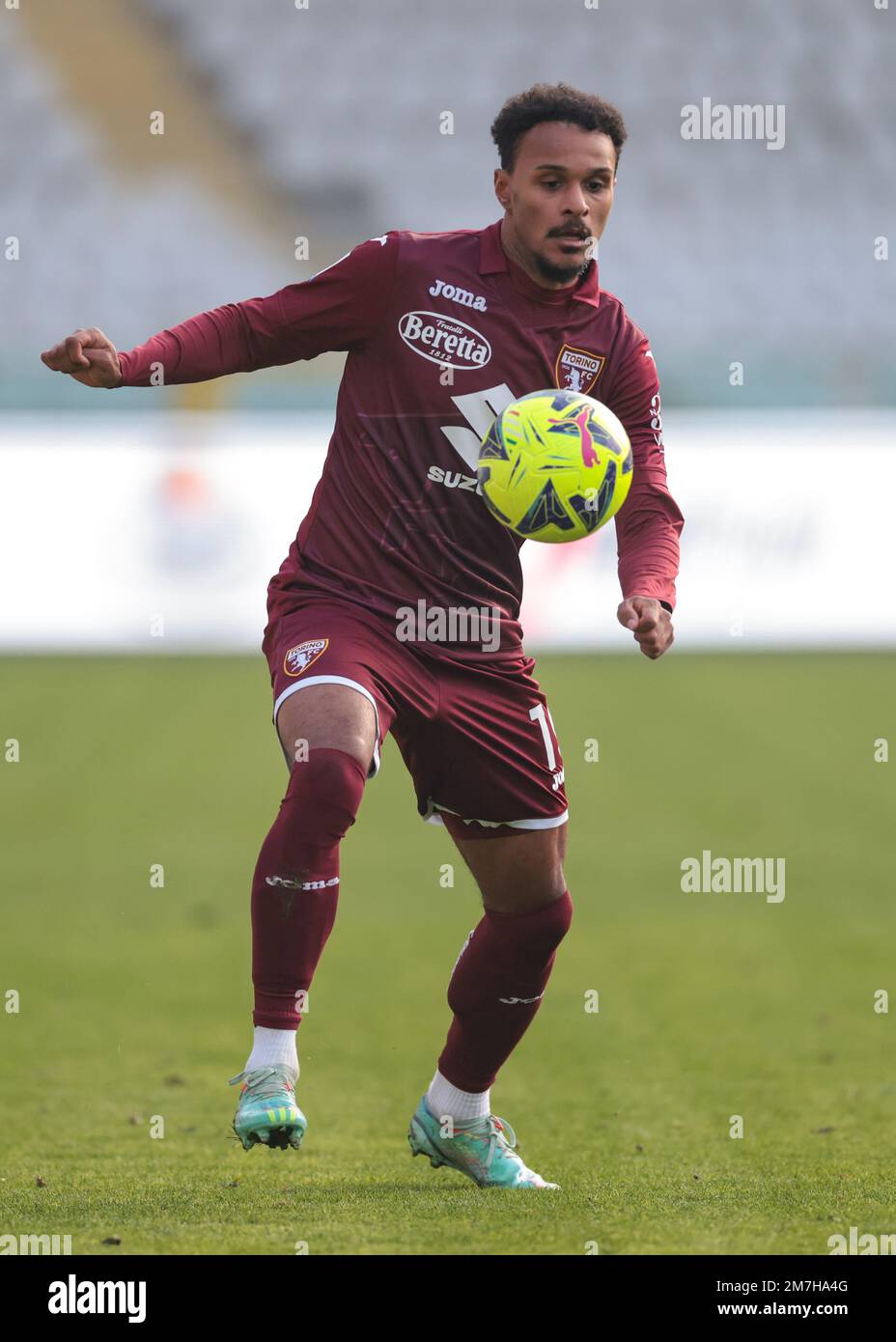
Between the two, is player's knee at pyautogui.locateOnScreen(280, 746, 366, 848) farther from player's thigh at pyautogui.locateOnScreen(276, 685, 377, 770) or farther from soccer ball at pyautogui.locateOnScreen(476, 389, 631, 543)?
soccer ball at pyautogui.locateOnScreen(476, 389, 631, 543)

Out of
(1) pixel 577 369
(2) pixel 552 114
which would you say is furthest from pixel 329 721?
(2) pixel 552 114

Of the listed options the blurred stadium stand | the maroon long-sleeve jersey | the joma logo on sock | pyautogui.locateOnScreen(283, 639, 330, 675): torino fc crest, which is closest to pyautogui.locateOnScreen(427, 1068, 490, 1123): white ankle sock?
the joma logo on sock

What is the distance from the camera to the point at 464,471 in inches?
176

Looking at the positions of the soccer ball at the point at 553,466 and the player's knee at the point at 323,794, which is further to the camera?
the soccer ball at the point at 553,466

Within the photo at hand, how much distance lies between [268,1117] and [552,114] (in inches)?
96.6

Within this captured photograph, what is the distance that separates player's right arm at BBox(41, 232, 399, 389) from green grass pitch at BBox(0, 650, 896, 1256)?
A: 203 centimetres

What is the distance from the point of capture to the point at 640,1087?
5.85m

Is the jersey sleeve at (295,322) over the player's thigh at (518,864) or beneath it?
over

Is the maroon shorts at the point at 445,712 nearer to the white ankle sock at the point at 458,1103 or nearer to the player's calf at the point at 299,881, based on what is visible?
the player's calf at the point at 299,881

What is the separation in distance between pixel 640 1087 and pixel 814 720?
997 cm

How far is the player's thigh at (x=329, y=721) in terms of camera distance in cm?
396

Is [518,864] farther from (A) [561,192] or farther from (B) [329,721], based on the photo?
(A) [561,192]

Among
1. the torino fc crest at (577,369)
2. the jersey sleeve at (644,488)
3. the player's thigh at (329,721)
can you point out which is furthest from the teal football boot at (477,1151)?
the torino fc crest at (577,369)
